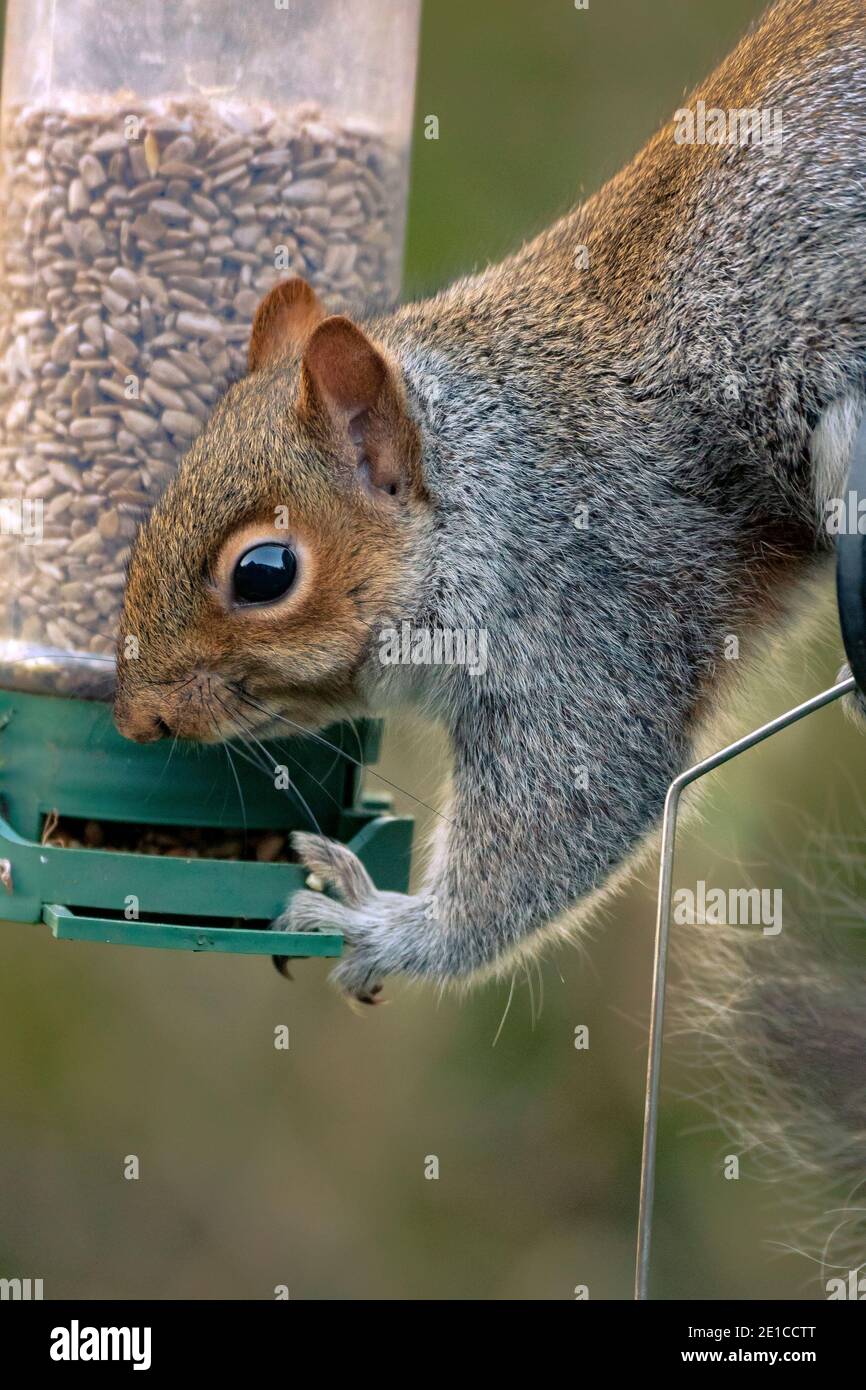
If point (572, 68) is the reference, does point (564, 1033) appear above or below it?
below

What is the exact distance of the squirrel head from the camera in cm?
275

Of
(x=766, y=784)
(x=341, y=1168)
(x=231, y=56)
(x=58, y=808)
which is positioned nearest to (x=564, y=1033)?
(x=341, y=1168)

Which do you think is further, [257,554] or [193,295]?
[193,295]

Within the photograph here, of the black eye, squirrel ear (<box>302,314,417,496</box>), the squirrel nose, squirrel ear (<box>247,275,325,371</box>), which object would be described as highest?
squirrel ear (<box>247,275,325,371</box>)

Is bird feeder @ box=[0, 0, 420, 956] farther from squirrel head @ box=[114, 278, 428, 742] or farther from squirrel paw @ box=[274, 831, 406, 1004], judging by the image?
squirrel head @ box=[114, 278, 428, 742]

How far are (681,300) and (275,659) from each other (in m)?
0.90

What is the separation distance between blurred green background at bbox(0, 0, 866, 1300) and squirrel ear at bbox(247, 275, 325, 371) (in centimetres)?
228

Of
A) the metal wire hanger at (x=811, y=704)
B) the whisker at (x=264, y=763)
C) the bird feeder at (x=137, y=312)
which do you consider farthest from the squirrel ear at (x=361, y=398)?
the metal wire hanger at (x=811, y=704)

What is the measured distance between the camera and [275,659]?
277 centimetres

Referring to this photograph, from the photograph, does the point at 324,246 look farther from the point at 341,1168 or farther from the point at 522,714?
the point at 341,1168

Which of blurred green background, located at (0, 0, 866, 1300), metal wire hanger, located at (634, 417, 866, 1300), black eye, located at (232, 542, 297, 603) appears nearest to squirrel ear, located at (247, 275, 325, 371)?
black eye, located at (232, 542, 297, 603)

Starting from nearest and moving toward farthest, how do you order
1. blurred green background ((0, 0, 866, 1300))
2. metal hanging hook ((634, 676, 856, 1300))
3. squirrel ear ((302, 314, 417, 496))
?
1. metal hanging hook ((634, 676, 856, 1300))
2. squirrel ear ((302, 314, 417, 496))
3. blurred green background ((0, 0, 866, 1300))

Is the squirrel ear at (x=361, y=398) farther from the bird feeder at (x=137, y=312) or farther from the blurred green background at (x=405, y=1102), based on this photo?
the blurred green background at (x=405, y=1102)

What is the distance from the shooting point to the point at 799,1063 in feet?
9.79
